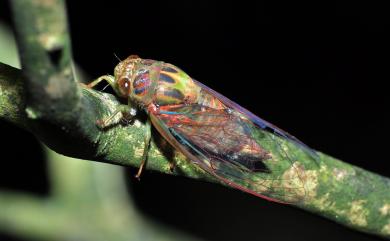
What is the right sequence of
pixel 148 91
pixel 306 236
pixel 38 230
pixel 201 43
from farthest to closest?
1. pixel 201 43
2. pixel 306 236
3. pixel 38 230
4. pixel 148 91

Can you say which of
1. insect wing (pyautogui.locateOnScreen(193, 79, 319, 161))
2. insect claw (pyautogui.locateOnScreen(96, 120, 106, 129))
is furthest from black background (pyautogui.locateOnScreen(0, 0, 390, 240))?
insect claw (pyautogui.locateOnScreen(96, 120, 106, 129))

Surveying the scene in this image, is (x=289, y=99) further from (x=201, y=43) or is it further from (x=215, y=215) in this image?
(x=215, y=215)

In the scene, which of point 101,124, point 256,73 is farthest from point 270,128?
point 256,73

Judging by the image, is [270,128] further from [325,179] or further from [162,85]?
[162,85]

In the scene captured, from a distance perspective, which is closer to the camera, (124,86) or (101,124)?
(101,124)

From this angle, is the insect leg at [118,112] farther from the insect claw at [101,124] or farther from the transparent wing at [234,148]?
the transparent wing at [234,148]

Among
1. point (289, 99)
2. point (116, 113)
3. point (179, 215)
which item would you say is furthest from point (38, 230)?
point (289, 99)

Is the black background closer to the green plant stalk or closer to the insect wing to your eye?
the insect wing
